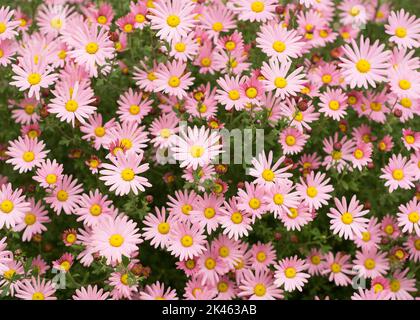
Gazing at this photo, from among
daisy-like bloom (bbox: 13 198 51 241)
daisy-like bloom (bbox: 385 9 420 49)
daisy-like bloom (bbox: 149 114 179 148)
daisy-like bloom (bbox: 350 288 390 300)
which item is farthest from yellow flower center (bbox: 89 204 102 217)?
daisy-like bloom (bbox: 385 9 420 49)

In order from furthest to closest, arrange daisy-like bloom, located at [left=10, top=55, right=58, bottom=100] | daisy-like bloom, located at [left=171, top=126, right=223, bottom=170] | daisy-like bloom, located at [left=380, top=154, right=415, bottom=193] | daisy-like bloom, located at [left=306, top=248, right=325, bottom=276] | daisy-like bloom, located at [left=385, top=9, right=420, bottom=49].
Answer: daisy-like bloom, located at [left=385, top=9, right=420, bottom=49] → daisy-like bloom, located at [left=306, top=248, right=325, bottom=276] → daisy-like bloom, located at [left=380, top=154, right=415, bottom=193] → daisy-like bloom, located at [left=10, top=55, right=58, bottom=100] → daisy-like bloom, located at [left=171, top=126, right=223, bottom=170]

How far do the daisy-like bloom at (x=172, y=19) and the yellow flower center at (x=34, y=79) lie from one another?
3.13 feet

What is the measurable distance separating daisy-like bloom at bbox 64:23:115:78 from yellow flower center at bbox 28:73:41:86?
0.31 metres

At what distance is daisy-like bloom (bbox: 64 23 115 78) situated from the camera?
414 centimetres

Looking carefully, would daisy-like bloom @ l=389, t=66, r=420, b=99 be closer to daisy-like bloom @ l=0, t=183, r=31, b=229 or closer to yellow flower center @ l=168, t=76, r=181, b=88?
yellow flower center @ l=168, t=76, r=181, b=88

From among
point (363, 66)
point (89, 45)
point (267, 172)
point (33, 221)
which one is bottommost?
point (33, 221)

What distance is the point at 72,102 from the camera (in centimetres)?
398

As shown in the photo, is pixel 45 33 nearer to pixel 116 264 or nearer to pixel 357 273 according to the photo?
pixel 116 264

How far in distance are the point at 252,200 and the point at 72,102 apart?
60.8 inches

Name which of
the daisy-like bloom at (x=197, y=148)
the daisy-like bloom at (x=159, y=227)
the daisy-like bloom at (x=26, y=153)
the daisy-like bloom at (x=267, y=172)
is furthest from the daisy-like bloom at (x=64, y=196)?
the daisy-like bloom at (x=267, y=172)

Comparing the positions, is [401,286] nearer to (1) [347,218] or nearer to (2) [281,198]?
(1) [347,218]

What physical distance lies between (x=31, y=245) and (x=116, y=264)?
1096mm

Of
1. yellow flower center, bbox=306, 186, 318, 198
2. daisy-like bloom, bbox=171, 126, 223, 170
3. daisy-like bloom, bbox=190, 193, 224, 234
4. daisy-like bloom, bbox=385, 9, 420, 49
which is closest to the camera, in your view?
daisy-like bloom, bbox=171, 126, 223, 170

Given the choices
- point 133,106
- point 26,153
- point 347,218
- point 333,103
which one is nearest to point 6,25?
point 26,153
